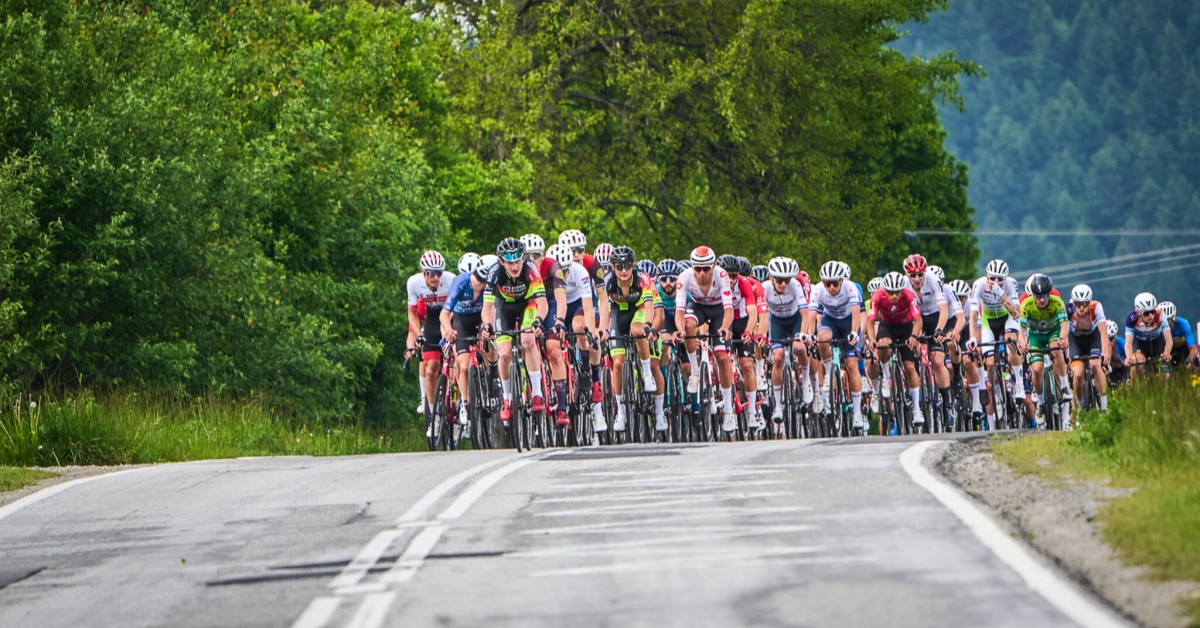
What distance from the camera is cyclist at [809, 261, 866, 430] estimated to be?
26.5 metres

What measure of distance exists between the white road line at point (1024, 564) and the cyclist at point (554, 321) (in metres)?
7.86

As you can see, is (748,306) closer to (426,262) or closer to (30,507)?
(426,262)

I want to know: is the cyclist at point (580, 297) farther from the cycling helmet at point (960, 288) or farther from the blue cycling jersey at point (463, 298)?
the cycling helmet at point (960, 288)

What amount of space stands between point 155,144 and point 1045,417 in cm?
1195

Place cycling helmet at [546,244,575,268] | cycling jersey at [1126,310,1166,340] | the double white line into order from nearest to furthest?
the double white line
cycling helmet at [546,244,575,268]
cycling jersey at [1126,310,1166,340]

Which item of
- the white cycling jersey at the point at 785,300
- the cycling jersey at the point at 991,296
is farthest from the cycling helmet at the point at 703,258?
the cycling jersey at the point at 991,296

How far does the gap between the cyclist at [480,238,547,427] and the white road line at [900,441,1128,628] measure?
24.8ft

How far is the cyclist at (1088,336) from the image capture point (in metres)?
28.0

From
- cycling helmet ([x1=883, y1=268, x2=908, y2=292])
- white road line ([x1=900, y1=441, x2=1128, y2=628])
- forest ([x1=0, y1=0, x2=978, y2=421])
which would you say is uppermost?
forest ([x1=0, y1=0, x2=978, y2=421])

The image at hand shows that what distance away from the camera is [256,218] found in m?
31.1

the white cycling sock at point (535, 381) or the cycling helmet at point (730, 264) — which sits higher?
the cycling helmet at point (730, 264)

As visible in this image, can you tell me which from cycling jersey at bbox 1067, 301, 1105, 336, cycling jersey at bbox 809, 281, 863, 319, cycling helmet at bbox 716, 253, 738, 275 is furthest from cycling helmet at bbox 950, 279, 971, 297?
cycling helmet at bbox 716, 253, 738, 275

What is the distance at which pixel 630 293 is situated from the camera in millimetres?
23938

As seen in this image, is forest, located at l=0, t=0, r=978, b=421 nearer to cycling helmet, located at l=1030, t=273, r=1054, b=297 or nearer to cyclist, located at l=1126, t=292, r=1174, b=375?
cycling helmet, located at l=1030, t=273, r=1054, b=297
